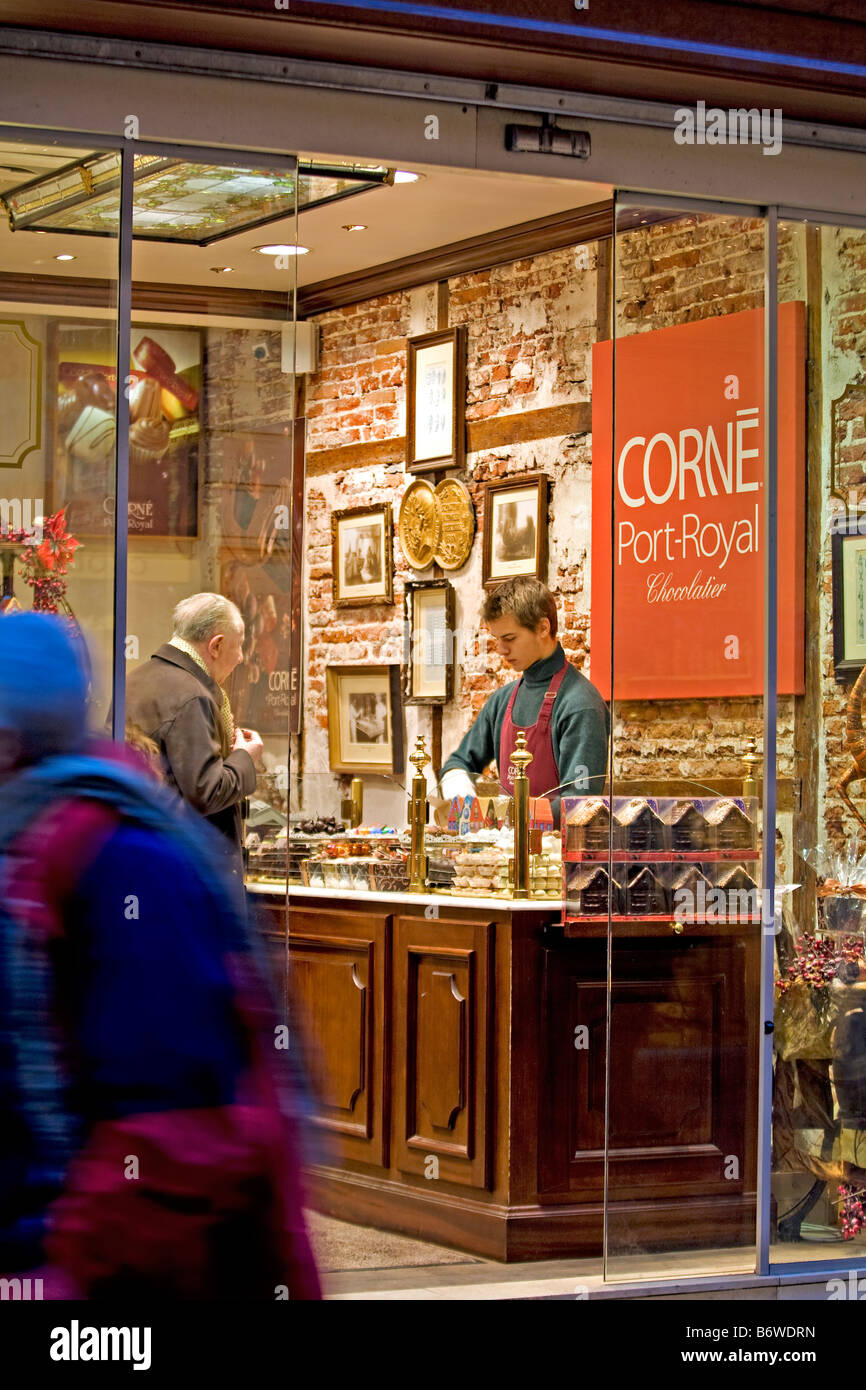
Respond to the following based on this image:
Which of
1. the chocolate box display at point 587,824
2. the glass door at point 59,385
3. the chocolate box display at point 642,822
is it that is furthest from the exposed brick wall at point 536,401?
the glass door at point 59,385

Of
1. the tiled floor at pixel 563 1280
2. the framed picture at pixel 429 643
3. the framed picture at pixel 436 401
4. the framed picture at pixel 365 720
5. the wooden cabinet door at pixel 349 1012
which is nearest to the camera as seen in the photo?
the tiled floor at pixel 563 1280

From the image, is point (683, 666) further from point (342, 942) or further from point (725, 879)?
point (342, 942)

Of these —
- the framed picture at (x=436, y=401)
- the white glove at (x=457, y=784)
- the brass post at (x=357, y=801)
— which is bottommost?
the brass post at (x=357, y=801)

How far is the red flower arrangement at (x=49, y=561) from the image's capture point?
4.44 metres

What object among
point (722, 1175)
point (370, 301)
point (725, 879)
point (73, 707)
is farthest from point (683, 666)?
point (370, 301)

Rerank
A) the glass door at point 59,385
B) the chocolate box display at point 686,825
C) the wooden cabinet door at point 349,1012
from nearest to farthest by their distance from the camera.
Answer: the glass door at point 59,385
the chocolate box display at point 686,825
the wooden cabinet door at point 349,1012

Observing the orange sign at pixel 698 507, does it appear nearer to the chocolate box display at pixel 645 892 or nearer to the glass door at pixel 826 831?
the glass door at pixel 826 831

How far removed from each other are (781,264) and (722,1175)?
2647mm

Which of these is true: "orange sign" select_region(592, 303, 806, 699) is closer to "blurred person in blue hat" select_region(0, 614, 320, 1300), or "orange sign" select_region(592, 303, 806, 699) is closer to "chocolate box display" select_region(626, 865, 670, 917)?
"chocolate box display" select_region(626, 865, 670, 917)

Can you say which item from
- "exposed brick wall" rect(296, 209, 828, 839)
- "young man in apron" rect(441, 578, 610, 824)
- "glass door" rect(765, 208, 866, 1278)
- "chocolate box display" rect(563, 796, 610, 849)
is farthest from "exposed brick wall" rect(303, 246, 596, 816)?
"glass door" rect(765, 208, 866, 1278)

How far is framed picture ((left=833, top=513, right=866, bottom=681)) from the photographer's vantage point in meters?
5.46

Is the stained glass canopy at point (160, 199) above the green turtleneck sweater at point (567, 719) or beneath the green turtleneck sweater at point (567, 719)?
above

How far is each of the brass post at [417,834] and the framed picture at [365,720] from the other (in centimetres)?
293

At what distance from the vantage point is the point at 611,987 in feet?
16.8
